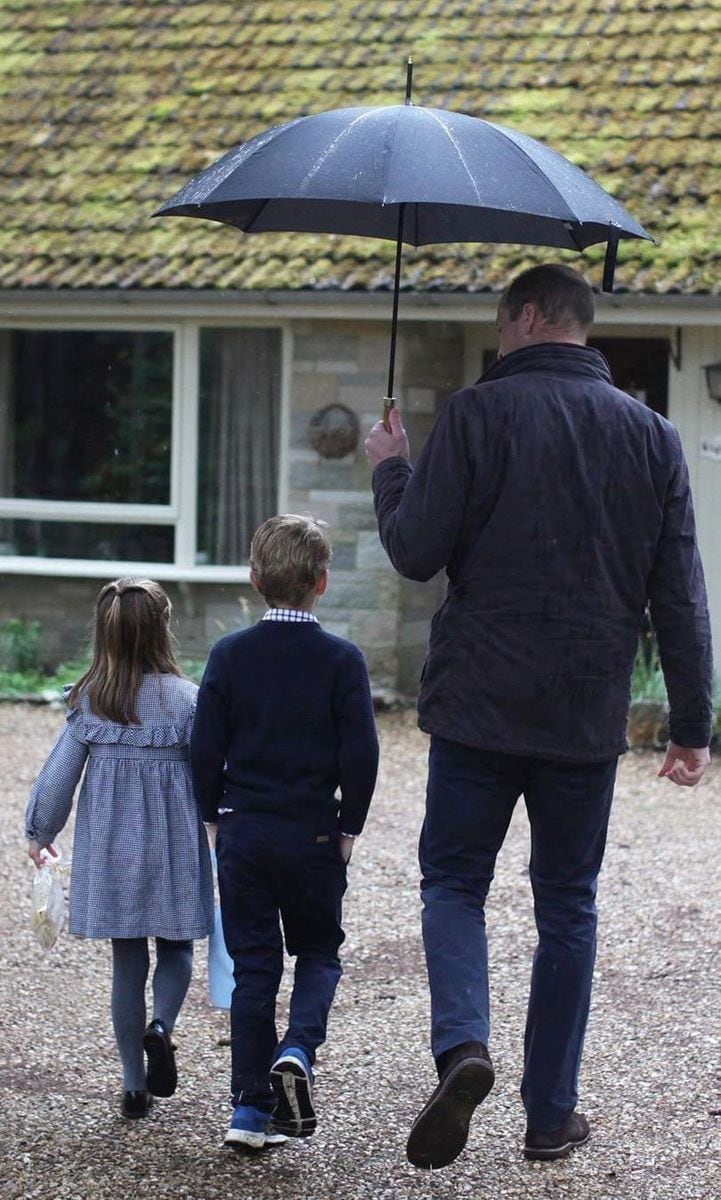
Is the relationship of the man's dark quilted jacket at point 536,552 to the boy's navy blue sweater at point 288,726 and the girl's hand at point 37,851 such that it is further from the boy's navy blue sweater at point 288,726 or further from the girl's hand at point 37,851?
the girl's hand at point 37,851

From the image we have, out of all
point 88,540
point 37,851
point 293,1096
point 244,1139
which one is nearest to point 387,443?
point 37,851

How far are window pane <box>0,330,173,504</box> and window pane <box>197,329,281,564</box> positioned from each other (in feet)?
0.94

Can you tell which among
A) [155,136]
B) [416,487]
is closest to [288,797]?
[416,487]

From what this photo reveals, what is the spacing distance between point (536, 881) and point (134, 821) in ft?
3.08

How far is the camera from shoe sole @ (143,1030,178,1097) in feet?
12.8

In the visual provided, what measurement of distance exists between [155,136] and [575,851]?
892 cm

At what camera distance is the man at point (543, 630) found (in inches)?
144

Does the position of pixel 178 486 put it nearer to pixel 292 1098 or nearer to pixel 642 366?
pixel 642 366

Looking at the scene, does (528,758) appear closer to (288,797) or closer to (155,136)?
(288,797)

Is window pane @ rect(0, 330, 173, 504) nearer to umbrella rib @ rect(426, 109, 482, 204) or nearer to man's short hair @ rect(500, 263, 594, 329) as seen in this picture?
umbrella rib @ rect(426, 109, 482, 204)

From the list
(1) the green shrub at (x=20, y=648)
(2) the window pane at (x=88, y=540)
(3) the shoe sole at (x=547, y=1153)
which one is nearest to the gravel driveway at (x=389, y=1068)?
(3) the shoe sole at (x=547, y=1153)

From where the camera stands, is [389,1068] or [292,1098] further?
[389,1068]

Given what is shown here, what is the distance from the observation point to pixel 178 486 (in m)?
11.3

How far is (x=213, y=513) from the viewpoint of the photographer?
11328 millimetres
